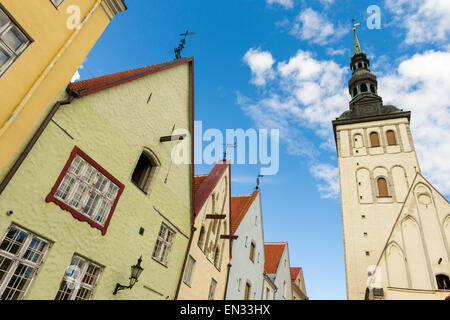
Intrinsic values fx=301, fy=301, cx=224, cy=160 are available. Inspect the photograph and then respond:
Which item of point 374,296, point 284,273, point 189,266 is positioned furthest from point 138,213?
point 284,273

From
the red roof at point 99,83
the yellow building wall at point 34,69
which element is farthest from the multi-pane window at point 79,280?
the red roof at point 99,83

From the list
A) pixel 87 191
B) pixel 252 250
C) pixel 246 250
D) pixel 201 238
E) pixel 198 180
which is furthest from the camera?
pixel 252 250

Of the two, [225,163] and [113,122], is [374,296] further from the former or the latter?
[113,122]

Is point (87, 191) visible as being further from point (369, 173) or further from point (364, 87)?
point (364, 87)

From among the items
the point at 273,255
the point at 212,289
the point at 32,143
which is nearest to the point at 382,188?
the point at 273,255

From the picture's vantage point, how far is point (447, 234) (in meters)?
20.8

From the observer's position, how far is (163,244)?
11.6 meters

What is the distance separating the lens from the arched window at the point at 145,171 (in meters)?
11.2

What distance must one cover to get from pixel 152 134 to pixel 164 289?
5.81 m

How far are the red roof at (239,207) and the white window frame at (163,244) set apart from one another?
6.53 meters

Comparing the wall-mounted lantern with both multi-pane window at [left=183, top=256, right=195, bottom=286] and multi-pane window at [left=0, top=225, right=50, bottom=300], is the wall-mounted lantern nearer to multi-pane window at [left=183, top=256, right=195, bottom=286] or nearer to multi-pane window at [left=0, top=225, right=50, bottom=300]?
multi-pane window at [left=0, top=225, right=50, bottom=300]

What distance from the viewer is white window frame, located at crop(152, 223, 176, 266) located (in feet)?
37.0

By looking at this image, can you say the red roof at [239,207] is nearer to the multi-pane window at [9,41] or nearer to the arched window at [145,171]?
the arched window at [145,171]

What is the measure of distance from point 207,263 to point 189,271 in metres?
1.66
